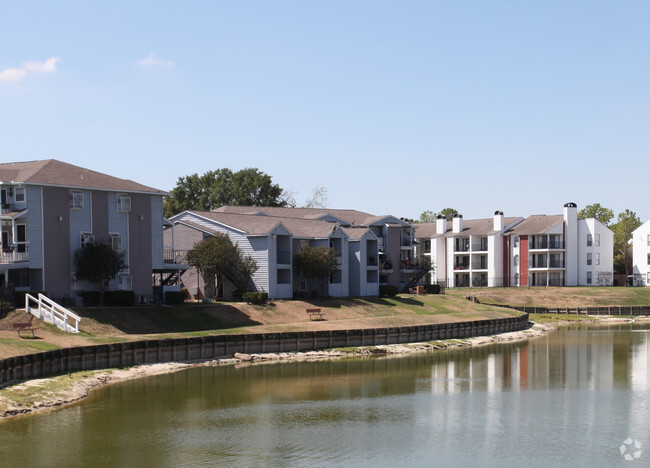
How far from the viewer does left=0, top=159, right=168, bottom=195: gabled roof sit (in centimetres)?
5725

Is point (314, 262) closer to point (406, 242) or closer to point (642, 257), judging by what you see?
point (406, 242)

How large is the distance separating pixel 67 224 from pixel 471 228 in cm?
7436

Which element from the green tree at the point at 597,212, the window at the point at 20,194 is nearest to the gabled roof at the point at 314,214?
the window at the point at 20,194

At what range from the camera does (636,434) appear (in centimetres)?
3312

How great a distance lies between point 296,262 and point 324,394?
1325 inches

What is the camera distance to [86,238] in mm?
59906

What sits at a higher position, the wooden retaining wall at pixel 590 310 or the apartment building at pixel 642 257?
the apartment building at pixel 642 257

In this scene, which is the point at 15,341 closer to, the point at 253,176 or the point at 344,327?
→ the point at 344,327

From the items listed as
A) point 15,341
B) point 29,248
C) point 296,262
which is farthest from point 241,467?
point 296,262

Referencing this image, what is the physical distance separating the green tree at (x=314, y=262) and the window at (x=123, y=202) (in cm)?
1804

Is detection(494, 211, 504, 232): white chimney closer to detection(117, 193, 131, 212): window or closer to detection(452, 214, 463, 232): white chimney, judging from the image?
detection(452, 214, 463, 232): white chimney

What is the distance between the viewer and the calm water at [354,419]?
30.0 m

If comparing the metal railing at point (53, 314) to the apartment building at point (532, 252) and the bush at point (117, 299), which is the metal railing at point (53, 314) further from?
the apartment building at point (532, 252)

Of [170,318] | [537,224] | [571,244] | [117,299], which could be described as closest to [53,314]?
[117,299]
